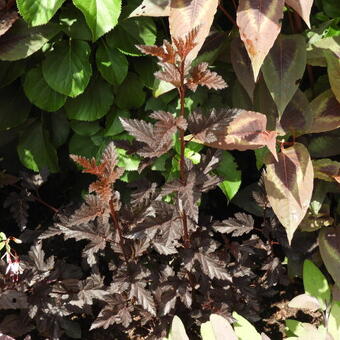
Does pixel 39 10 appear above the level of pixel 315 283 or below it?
above

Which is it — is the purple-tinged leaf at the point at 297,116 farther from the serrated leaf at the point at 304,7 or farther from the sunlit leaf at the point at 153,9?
the sunlit leaf at the point at 153,9

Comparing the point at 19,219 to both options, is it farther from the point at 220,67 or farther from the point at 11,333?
the point at 220,67

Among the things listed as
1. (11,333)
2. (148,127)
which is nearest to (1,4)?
(148,127)

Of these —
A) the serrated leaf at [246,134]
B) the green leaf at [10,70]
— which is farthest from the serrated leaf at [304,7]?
the green leaf at [10,70]

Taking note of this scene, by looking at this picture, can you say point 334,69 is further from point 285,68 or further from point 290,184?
point 290,184

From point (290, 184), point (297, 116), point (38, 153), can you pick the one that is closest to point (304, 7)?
point (297, 116)
